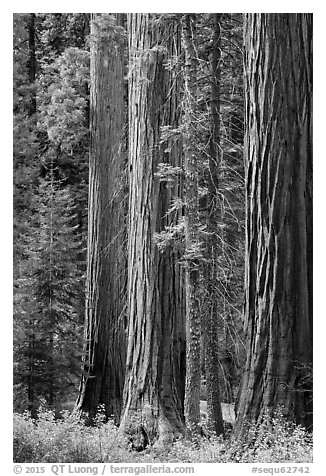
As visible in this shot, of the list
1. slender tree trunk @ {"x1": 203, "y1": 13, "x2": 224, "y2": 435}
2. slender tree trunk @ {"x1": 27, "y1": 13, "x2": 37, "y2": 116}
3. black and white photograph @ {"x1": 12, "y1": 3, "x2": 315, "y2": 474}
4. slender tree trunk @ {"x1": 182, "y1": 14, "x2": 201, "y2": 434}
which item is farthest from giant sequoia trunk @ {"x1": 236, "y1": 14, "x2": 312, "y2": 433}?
slender tree trunk @ {"x1": 27, "y1": 13, "x2": 37, "y2": 116}

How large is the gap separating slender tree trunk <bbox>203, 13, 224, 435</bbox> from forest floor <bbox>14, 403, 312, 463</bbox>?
1.56 meters

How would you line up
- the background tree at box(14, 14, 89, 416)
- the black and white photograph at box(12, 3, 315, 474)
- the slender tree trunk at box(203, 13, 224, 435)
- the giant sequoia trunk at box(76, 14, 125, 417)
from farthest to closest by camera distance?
1. the giant sequoia trunk at box(76, 14, 125, 417)
2. the slender tree trunk at box(203, 13, 224, 435)
3. the background tree at box(14, 14, 89, 416)
4. the black and white photograph at box(12, 3, 315, 474)

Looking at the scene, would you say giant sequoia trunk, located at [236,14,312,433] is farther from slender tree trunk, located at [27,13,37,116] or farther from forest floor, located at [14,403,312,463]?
slender tree trunk, located at [27,13,37,116]

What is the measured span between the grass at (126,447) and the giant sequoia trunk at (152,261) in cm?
46

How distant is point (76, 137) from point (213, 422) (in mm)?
6413

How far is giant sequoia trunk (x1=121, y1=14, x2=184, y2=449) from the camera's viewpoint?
361 inches

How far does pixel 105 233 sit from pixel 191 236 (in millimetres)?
3441

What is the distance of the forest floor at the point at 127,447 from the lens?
744 centimetres

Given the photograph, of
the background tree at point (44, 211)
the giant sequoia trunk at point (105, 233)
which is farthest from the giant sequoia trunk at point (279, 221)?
the giant sequoia trunk at point (105, 233)

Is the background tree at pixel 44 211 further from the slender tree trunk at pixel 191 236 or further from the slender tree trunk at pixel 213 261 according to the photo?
the slender tree trunk at pixel 191 236

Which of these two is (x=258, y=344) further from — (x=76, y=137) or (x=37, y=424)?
(x=76, y=137)

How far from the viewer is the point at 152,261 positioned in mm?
9344

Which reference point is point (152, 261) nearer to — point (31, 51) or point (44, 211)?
point (44, 211)

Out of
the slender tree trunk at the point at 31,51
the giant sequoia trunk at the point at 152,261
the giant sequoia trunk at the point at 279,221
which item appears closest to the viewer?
the giant sequoia trunk at the point at 279,221
